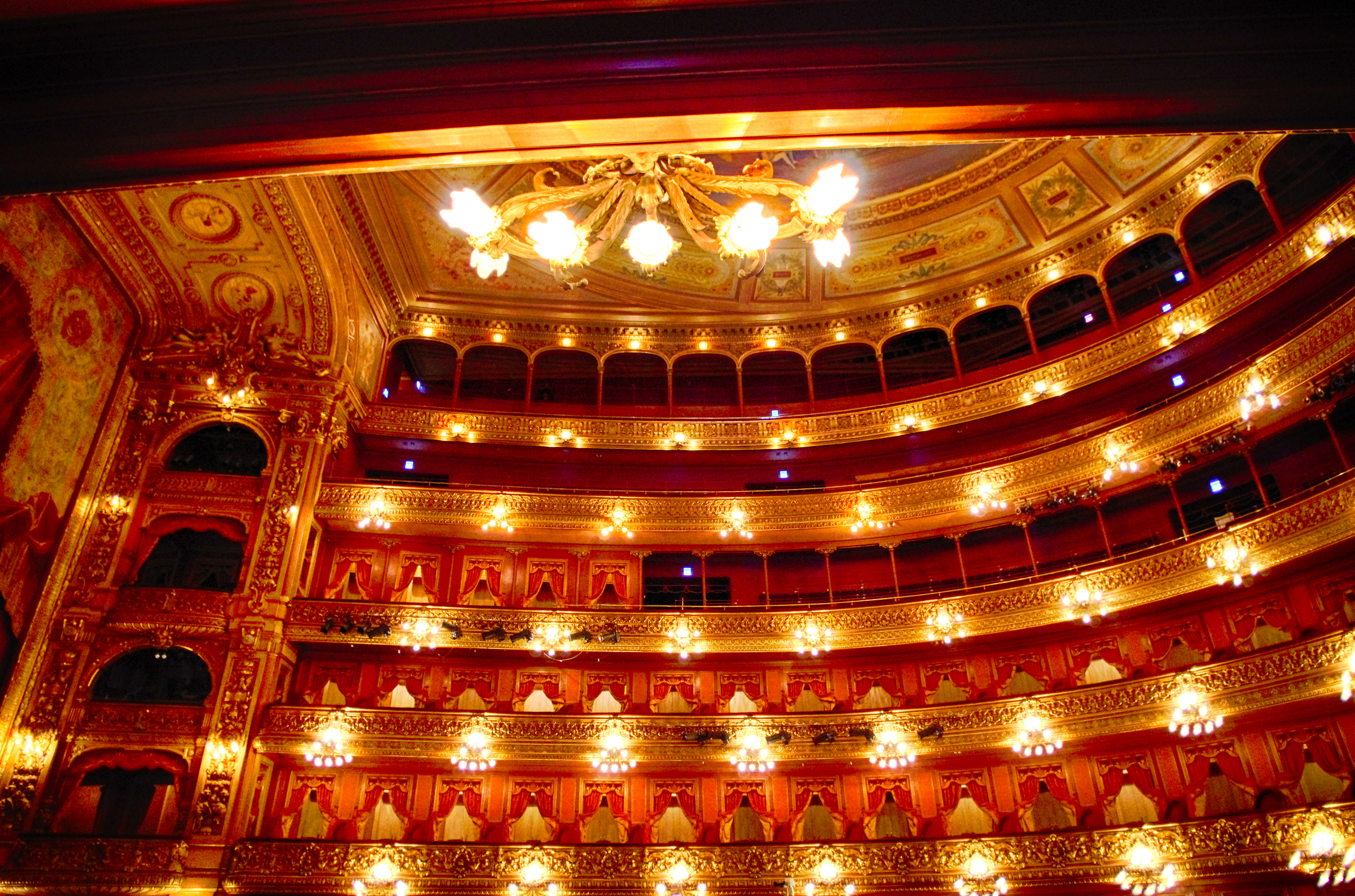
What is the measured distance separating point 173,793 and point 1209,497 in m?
21.3

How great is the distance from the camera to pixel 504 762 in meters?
16.2

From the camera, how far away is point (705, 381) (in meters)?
23.7

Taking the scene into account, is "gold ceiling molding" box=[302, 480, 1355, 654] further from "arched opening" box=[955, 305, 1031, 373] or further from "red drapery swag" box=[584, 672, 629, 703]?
"arched opening" box=[955, 305, 1031, 373]

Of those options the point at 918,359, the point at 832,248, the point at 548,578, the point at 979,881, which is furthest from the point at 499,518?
the point at 832,248

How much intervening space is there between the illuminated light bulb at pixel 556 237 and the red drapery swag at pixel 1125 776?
1479cm

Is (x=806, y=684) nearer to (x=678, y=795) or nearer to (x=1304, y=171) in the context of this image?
(x=678, y=795)

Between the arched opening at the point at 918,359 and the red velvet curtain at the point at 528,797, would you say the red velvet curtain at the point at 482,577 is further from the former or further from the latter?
the arched opening at the point at 918,359

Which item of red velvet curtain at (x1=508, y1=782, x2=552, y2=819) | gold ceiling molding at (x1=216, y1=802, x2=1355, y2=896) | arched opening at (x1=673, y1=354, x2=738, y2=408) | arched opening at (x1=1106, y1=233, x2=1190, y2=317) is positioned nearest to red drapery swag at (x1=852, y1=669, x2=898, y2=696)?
gold ceiling molding at (x1=216, y1=802, x2=1355, y2=896)

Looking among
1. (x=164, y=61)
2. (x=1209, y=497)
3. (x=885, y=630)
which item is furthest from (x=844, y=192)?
(x=1209, y=497)

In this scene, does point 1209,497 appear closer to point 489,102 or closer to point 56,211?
point 489,102

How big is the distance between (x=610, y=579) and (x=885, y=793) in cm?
768

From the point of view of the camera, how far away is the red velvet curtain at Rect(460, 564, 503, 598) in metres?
19.0

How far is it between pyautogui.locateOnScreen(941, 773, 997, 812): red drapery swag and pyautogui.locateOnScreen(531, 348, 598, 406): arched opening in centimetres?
1325

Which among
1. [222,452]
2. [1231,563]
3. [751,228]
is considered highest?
[222,452]
